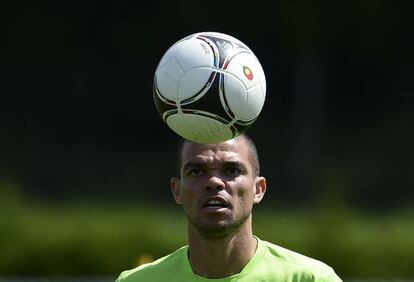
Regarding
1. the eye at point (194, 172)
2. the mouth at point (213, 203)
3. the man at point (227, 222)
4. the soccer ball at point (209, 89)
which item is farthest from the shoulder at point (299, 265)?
the soccer ball at point (209, 89)

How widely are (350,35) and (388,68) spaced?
3.30ft

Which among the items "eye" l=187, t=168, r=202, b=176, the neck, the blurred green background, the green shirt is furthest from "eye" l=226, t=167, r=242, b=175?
the blurred green background

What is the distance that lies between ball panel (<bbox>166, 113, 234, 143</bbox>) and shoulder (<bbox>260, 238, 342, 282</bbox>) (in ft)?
2.12

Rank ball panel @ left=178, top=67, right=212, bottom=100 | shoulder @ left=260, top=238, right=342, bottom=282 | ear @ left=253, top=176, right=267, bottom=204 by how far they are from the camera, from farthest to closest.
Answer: ear @ left=253, top=176, right=267, bottom=204 → shoulder @ left=260, top=238, right=342, bottom=282 → ball panel @ left=178, top=67, right=212, bottom=100

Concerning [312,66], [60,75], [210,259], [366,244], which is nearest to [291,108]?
[312,66]

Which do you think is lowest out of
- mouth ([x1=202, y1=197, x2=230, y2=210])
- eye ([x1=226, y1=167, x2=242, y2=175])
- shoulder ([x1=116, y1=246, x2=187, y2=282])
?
shoulder ([x1=116, y1=246, x2=187, y2=282])

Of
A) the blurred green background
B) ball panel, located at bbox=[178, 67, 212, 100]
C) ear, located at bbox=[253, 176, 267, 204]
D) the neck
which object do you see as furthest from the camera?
the blurred green background

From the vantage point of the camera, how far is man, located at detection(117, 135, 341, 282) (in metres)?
5.92

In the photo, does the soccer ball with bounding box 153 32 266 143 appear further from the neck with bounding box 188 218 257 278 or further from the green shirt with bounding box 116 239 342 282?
the green shirt with bounding box 116 239 342 282

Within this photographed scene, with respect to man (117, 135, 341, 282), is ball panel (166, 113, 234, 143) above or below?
above

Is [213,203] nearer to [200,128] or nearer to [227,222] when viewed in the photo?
[227,222]

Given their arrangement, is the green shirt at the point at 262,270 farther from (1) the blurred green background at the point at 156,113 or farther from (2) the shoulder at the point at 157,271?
(1) the blurred green background at the point at 156,113

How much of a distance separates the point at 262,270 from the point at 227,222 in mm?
292

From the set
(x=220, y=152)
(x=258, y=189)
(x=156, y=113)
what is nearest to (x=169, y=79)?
(x=220, y=152)
